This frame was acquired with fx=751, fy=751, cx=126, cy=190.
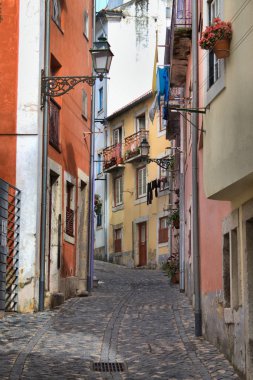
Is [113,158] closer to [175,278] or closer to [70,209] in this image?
[175,278]

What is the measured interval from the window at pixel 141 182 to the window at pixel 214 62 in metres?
26.7

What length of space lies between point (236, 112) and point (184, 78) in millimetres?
→ 11786

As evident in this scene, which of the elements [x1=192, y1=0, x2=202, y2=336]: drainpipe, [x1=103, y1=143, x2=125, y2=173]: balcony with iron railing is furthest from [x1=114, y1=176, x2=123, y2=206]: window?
[x1=192, y1=0, x2=202, y2=336]: drainpipe

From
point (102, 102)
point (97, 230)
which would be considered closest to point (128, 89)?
point (102, 102)

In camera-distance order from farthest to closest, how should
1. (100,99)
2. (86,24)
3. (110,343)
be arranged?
(100,99) → (86,24) → (110,343)

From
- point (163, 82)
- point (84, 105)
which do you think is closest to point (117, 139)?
point (84, 105)

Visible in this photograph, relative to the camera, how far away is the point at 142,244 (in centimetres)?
3775

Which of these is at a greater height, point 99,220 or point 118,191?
point 118,191

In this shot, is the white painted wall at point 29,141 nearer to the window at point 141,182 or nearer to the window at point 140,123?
the window at point 141,182

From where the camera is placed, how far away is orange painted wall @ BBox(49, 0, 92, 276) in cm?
1753

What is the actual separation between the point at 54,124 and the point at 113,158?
23129 millimetres

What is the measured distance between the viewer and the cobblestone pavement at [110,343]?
955cm

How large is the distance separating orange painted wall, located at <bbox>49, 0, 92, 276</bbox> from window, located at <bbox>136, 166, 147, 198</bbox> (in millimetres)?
16915

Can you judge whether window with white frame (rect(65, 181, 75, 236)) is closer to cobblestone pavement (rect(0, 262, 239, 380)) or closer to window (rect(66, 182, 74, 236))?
window (rect(66, 182, 74, 236))
